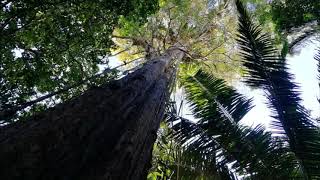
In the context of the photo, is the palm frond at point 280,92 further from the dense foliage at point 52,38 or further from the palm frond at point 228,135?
the dense foliage at point 52,38

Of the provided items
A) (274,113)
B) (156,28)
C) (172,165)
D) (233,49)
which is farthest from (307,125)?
(233,49)

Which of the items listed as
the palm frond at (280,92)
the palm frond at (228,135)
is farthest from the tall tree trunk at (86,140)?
the palm frond at (280,92)

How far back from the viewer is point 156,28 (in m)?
13.4

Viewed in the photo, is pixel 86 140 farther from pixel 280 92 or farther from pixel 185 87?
pixel 185 87

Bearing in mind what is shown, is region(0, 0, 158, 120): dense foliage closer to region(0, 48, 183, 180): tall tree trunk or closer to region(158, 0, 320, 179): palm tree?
region(158, 0, 320, 179): palm tree

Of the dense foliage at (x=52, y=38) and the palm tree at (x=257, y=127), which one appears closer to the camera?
the palm tree at (x=257, y=127)

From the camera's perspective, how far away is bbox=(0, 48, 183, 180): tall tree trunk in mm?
1579

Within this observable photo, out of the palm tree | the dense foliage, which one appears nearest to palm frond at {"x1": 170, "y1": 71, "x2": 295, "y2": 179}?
the palm tree

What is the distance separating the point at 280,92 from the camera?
5.25 meters

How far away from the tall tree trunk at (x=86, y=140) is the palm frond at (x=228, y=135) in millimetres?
2088

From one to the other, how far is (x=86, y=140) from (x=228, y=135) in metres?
3.48

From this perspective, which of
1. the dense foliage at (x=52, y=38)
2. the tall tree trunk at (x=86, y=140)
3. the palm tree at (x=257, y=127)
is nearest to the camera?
the tall tree trunk at (x=86, y=140)

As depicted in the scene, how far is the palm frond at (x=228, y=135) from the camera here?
4676mm

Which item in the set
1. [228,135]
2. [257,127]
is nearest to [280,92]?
[257,127]
